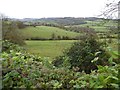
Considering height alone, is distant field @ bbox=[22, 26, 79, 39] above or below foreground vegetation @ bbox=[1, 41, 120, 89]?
below

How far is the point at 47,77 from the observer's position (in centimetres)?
462

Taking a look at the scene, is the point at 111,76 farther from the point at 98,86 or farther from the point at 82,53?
the point at 82,53

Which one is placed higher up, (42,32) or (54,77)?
(54,77)

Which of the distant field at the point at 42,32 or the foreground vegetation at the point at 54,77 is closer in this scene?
the foreground vegetation at the point at 54,77

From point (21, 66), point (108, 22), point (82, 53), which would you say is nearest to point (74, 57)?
point (82, 53)

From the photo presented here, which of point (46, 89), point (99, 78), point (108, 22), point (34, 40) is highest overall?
point (108, 22)

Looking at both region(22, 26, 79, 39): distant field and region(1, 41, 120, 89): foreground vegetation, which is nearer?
region(1, 41, 120, 89): foreground vegetation

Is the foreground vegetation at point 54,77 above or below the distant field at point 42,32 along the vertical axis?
above

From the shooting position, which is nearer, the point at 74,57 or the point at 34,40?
the point at 74,57

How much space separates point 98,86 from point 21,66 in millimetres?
1985

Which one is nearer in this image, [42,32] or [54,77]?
[54,77]

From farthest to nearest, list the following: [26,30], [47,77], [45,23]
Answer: [45,23] → [26,30] → [47,77]

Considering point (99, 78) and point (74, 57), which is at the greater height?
point (99, 78)

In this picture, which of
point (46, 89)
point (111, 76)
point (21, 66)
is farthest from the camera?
point (21, 66)
